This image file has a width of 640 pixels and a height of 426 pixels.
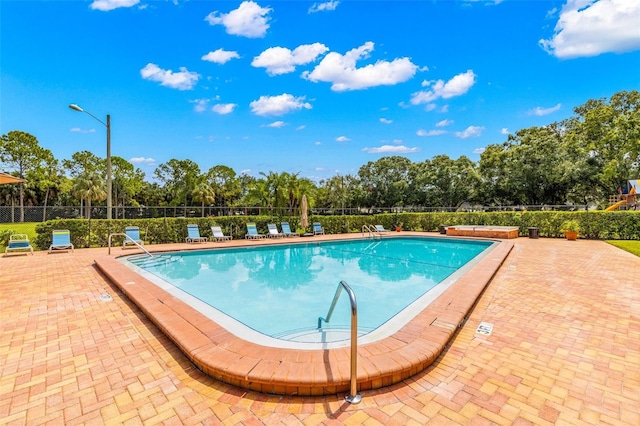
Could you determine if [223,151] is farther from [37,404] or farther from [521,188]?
[37,404]

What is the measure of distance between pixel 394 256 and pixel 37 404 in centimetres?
1064

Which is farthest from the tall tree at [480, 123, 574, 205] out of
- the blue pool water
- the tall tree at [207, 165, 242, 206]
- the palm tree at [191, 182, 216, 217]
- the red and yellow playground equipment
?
the tall tree at [207, 165, 242, 206]

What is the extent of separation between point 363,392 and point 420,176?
36608mm

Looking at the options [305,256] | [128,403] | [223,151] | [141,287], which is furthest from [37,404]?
[223,151]

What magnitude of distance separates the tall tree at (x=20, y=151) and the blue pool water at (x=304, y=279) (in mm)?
38641

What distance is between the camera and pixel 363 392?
268 cm

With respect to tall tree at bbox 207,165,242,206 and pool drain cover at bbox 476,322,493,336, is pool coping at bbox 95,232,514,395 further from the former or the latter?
tall tree at bbox 207,165,242,206

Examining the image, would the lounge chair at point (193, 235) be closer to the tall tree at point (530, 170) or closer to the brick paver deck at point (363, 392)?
the brick paver deck at point (363, 392)

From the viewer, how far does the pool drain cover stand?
13.0 feet

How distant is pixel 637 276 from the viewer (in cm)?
699

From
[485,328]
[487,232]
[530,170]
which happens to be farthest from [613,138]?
[485,328]

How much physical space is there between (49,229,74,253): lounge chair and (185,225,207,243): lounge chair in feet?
13.5

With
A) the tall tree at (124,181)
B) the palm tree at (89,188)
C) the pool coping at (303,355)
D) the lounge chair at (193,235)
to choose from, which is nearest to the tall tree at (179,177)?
the tall tree at (124,181)

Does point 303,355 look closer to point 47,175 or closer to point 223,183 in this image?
point 223,183
